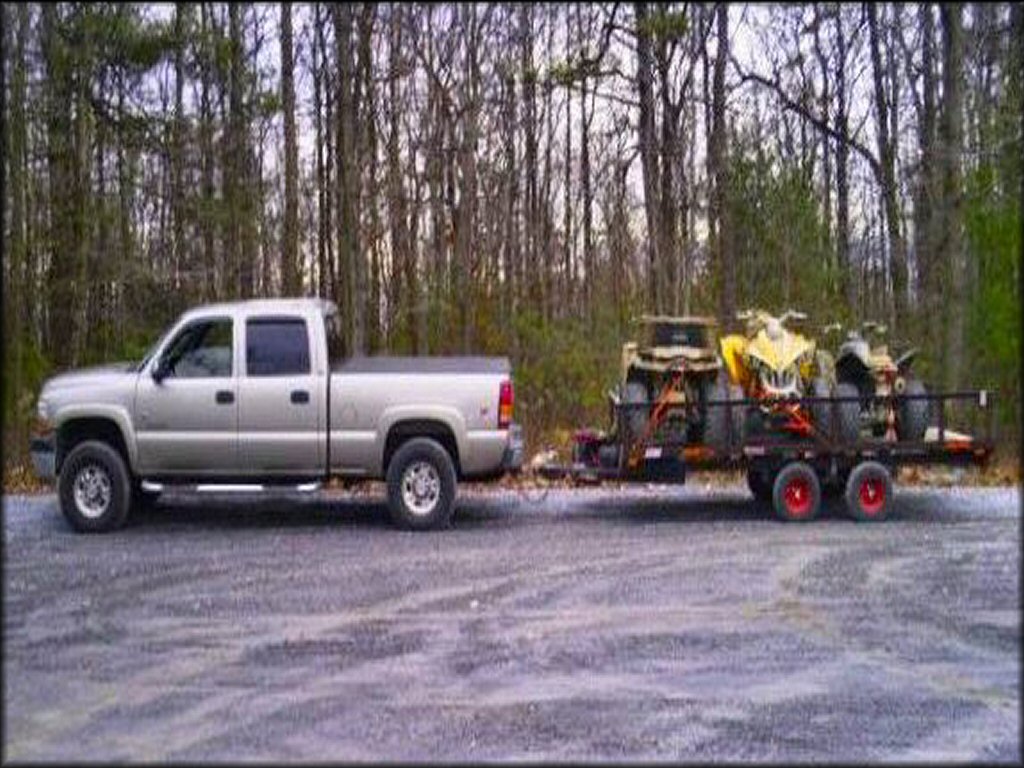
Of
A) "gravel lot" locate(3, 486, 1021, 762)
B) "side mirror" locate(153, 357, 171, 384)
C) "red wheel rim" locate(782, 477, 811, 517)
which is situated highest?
"side mirror" locate(153, 357, 171, 384)

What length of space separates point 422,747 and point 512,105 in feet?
10.4

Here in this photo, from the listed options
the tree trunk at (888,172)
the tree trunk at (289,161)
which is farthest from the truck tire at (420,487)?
the tree trunk at (888,172)

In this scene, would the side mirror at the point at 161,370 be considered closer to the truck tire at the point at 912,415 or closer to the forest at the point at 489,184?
the forest at the point at 489,184

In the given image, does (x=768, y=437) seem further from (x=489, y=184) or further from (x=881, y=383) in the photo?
(x=489, y=184)

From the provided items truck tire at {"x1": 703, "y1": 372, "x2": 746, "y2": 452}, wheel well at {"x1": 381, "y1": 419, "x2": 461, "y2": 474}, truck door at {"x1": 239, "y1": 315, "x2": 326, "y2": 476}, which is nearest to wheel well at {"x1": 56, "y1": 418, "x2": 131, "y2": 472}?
truck door at {"x1": 239, "y1": 315, "x2": 326, "y2": 476}

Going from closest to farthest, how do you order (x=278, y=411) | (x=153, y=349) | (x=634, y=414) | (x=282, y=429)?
(x=153, y=349) → (x=278, y=411) → (x=282, y=429) → (x=634, y=414)

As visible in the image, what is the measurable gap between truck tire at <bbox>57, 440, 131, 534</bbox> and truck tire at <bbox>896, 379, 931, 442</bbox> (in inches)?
159

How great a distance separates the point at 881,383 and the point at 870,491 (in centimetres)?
162

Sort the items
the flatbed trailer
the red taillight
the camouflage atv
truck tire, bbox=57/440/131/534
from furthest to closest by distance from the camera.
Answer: the flatbed trailer < the camouflage atv < truck tire, bbox=57/440/131/534 < the red taillight

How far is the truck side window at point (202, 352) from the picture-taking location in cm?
453

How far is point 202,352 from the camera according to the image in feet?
18.4

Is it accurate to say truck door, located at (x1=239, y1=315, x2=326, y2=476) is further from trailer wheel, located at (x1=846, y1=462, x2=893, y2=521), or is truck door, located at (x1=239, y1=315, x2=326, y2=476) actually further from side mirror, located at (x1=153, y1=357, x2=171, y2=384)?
trailer wheel, located at (x1=846, y1=462, x2=893, y2=521)

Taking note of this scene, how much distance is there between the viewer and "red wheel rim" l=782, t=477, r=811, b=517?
7668mm

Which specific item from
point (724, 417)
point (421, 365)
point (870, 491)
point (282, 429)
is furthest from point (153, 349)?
point (870, 491)
